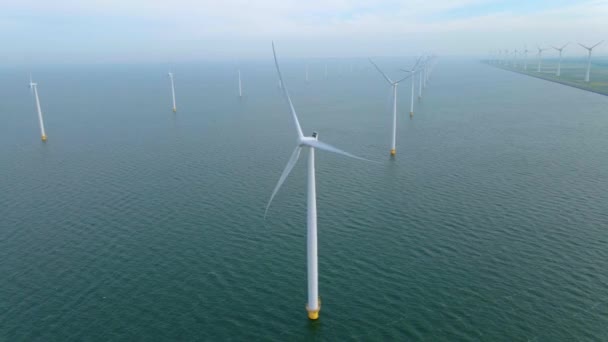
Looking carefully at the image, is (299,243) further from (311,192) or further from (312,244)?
(311,192)

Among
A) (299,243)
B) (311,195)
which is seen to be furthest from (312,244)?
(299,243)

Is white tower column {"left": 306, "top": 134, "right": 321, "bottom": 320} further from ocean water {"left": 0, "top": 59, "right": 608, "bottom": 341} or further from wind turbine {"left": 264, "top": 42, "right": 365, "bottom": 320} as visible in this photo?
ocean water {"left": 0, "top": 59, "right": 608, "bottom": 341}

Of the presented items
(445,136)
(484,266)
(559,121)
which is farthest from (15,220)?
(559,121)

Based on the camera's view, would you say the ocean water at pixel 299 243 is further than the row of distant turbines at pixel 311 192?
Yes

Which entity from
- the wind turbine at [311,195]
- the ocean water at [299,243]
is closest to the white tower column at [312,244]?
the wind turbine at [311,195]

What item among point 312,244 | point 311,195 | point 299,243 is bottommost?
point 299,243

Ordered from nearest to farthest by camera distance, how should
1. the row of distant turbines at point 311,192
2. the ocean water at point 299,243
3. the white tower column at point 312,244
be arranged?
the row of distant turbines at point 311,192 < the white tower column at point 312,244 < the ocean water at point 299,243

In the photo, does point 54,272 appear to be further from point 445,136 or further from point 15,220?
point 445,136

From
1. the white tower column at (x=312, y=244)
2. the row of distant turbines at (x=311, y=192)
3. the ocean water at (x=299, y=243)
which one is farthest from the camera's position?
the ocean water at (x=299, y=243)

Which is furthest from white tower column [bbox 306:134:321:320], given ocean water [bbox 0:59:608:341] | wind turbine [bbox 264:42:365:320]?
ocean water [bbox 0:59:608:341]

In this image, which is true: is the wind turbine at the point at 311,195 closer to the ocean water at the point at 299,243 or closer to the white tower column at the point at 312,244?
the white tower column at the point at 312,244
